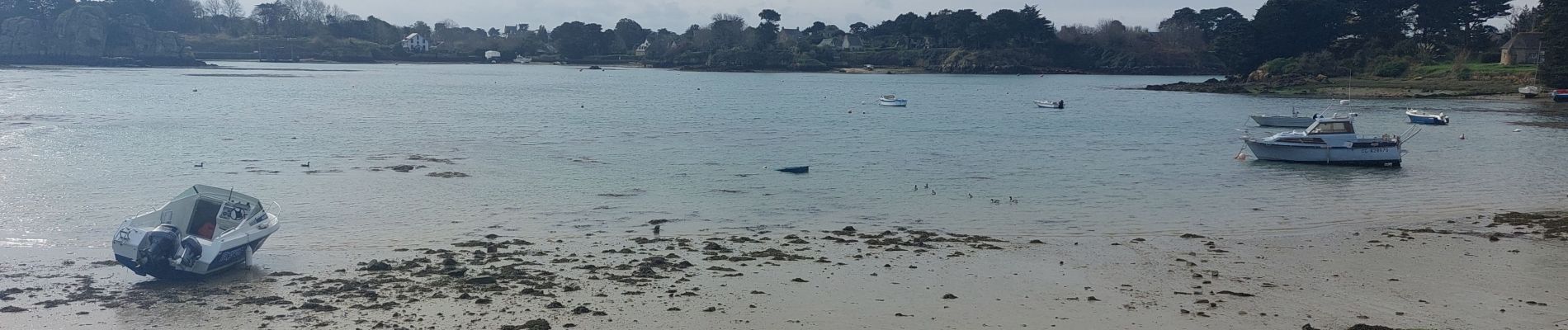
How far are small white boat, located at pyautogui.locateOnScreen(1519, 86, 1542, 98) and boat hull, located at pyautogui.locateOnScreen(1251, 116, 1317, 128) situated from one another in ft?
86.0

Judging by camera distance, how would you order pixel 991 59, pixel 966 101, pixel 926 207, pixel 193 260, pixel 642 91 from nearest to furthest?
1. pixel 193 260
2. pixel 926 207
3. pixel 966 101
4. pixel 642 91
5. pixel 991 59

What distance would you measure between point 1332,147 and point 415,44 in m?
179

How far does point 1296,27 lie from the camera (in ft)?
321

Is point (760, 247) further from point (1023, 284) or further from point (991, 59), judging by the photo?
point (991, 59)

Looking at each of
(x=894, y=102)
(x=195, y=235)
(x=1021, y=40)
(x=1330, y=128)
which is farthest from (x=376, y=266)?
(x=1021, y=40)

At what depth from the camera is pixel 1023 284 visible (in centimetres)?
1407

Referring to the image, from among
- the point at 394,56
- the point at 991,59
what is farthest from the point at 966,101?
the point at 394,56

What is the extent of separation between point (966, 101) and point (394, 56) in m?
129

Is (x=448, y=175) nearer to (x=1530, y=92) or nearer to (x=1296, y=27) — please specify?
(x=1530, y=92)

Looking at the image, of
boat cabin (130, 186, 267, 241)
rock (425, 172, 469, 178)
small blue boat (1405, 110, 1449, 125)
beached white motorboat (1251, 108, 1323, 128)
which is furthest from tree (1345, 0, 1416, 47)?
boat cabin (130, 186, 267, 241)

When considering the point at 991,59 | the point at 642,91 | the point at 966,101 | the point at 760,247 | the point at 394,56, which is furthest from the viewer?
the point at 394,56

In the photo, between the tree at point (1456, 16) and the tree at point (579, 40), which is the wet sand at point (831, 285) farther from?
the tree at point (579, 40)

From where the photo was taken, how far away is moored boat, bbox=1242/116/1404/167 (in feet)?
96.9

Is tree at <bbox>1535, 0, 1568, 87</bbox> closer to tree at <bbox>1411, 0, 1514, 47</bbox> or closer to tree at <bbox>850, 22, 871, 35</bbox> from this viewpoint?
tree at <bbox>1411, 0, 1514, 47</bbox>
